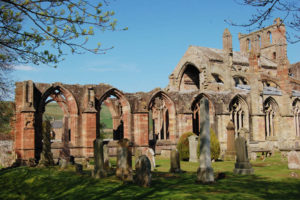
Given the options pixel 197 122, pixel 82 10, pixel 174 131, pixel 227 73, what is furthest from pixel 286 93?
pixel 82 10

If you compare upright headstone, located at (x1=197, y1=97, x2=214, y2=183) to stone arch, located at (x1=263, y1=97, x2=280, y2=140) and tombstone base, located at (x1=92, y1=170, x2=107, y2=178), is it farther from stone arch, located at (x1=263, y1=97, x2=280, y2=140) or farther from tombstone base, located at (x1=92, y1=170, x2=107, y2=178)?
stone arch, located at (x1=263, y1=97, x2=280, y2=140)

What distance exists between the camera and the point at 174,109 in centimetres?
2653

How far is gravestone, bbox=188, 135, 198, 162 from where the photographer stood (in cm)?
2022

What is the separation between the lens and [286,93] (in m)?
33.2

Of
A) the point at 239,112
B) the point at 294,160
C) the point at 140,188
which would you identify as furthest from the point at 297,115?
the point at 140,188

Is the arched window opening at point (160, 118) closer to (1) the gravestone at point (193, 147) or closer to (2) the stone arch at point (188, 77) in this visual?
(1) the gravestone at point (193, 147)

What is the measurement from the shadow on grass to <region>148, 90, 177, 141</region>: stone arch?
12.6 m

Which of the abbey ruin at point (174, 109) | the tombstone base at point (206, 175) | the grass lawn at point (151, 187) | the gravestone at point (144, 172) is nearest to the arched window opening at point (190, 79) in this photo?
the abbey ruin at point (174, 109)

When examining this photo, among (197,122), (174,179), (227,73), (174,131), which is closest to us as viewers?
(174,179)

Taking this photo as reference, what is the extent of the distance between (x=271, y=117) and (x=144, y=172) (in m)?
24.5

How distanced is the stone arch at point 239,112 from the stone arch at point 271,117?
145 inches

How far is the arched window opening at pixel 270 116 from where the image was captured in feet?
105

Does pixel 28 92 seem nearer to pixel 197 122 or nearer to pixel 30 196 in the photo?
pixel 30 196

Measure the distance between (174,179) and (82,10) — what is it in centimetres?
709
